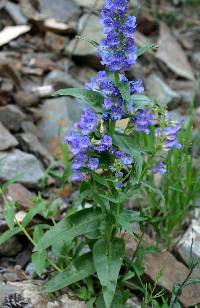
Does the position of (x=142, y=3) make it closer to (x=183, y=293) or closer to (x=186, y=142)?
(x=186, y=142)

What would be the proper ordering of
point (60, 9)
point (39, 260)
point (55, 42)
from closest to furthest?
point (39, 260) → point (55, 42) → point (60, 9)

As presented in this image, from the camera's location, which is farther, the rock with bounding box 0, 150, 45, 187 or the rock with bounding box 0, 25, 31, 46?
the rock with bounding box 0, 25, 31, 46

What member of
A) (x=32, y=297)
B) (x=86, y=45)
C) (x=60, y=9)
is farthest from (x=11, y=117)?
(x=60, y=9)

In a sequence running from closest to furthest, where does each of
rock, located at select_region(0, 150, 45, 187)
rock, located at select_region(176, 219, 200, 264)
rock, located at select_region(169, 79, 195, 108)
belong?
rock, located at select_region(176, 219, 200, 264) → rock, located at select_region(0, 150, 45, 187) → rock, located at select_region(169, 79, 195, 108)

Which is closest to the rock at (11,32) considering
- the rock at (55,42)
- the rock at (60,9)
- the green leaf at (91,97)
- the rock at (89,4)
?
the rock at (55,42)

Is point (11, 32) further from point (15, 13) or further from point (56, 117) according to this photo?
point (56, 117)

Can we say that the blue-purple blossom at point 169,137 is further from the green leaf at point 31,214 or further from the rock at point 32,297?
the rock at point 32,297

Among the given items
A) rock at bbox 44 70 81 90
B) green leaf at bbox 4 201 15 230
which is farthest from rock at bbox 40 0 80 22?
green leaf at bbox 4 201 15 230

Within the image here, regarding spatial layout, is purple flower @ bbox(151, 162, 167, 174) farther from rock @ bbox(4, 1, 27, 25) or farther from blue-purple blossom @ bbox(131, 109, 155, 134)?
rock @ bbox(4, 1, 27, 25)
